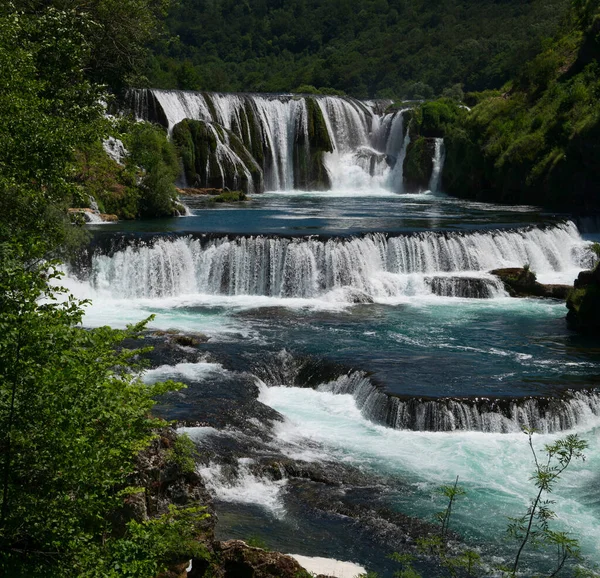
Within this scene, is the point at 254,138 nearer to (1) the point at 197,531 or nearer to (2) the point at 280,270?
(2) the point at 280,270

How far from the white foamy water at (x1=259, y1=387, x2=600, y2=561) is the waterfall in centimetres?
886

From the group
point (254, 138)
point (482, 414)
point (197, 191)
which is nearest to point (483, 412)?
point (482, 414)

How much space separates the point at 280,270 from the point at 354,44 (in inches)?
3212

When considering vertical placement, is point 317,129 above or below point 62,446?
above

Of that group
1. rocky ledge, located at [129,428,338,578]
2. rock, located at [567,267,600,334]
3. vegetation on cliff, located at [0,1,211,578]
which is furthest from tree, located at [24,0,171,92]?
vegetation on cliff, located at [0,1,211,578]

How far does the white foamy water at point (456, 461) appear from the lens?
1184 centimetres

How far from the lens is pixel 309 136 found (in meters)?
51.3

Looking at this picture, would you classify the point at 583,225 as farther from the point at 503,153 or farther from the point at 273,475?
the point at 273,475

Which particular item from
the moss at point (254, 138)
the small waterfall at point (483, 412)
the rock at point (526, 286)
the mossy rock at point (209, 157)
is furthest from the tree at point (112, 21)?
the moss at point (254, 138)

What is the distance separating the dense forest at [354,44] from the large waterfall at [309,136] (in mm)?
12665

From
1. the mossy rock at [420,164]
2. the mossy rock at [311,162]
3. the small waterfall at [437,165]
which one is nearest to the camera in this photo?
the small waterfall at [437,165]

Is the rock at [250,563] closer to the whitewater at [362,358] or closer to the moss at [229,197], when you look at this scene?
the whitewater at [362,358]

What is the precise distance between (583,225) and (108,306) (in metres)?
20.0

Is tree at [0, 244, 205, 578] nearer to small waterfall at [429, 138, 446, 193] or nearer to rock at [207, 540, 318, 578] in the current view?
rock at [207, 540, 318, 578]
